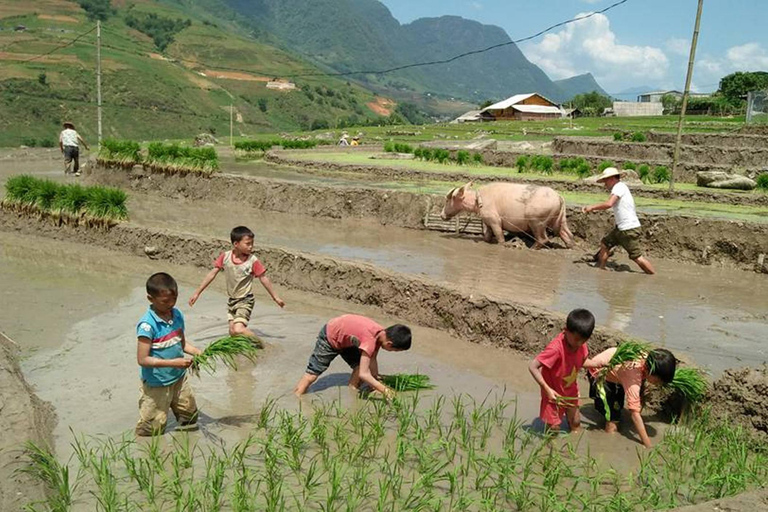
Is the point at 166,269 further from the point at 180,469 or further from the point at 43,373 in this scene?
the point at 180,469

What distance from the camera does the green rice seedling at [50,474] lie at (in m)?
4.09

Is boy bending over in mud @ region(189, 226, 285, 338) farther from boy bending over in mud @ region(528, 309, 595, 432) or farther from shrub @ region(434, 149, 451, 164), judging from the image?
shrub @ region(434, 149, 451, 164)

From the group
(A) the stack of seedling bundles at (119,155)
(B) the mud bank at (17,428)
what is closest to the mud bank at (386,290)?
(B) the mud bank at (17,428)

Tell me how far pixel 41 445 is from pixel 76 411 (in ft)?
2.87

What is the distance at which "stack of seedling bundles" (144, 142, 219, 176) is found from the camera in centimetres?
1867

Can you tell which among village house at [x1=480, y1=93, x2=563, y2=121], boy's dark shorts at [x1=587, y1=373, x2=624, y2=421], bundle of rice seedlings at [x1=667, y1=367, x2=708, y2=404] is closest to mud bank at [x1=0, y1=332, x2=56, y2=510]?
boy's dark shorts at [x1=587, y1=373, x2=624, y2=421]

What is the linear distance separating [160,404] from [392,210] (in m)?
10.5

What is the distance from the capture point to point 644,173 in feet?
63.3

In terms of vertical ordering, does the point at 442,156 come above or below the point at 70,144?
above

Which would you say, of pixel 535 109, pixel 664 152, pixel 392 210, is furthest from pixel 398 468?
pixel 535 109

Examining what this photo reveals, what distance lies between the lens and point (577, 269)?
10914mm

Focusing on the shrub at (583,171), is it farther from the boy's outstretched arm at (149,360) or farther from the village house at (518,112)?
the village house at (518,112)

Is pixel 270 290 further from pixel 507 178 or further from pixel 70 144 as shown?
pixel 70 144

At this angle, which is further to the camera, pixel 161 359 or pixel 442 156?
pixel 442 156
